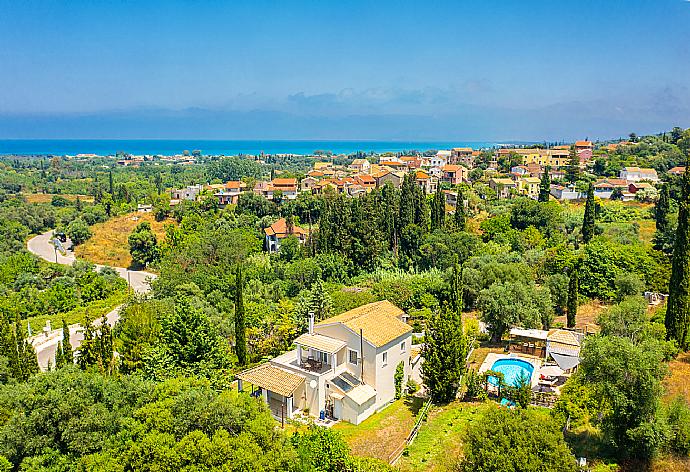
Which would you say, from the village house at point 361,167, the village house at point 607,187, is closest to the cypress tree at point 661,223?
the village house at point 607,187

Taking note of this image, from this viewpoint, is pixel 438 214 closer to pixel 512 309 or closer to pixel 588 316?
pixel 588 316

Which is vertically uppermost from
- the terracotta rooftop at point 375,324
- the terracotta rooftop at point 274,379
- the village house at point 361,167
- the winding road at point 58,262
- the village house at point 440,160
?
the village house at point 440,160

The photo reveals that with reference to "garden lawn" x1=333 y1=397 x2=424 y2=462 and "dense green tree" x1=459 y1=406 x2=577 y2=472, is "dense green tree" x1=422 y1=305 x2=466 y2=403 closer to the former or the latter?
"garden lawn" x1=333 y1=397 x2=424 y2=462

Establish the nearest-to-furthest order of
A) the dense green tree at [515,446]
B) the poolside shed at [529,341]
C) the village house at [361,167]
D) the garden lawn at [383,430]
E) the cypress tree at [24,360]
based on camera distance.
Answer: the dense green tree at [515,446]
the garden lawn at [383,430]
the cypress tree at [24,360]
the poolside shed at [529,341]
the village house at [361,167]

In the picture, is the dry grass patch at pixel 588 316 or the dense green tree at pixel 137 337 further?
the dry grass patch at pixel 588 316

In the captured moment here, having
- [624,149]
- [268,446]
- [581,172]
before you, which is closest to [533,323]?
[268,446]

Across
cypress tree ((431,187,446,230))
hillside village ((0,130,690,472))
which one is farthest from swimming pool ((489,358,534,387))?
cypress tree ((431,187,446,230))

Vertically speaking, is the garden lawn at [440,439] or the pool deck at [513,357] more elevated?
the garden lawn at [440,439]

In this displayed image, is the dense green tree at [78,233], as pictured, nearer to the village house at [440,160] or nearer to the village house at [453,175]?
the village house at [453,175]
